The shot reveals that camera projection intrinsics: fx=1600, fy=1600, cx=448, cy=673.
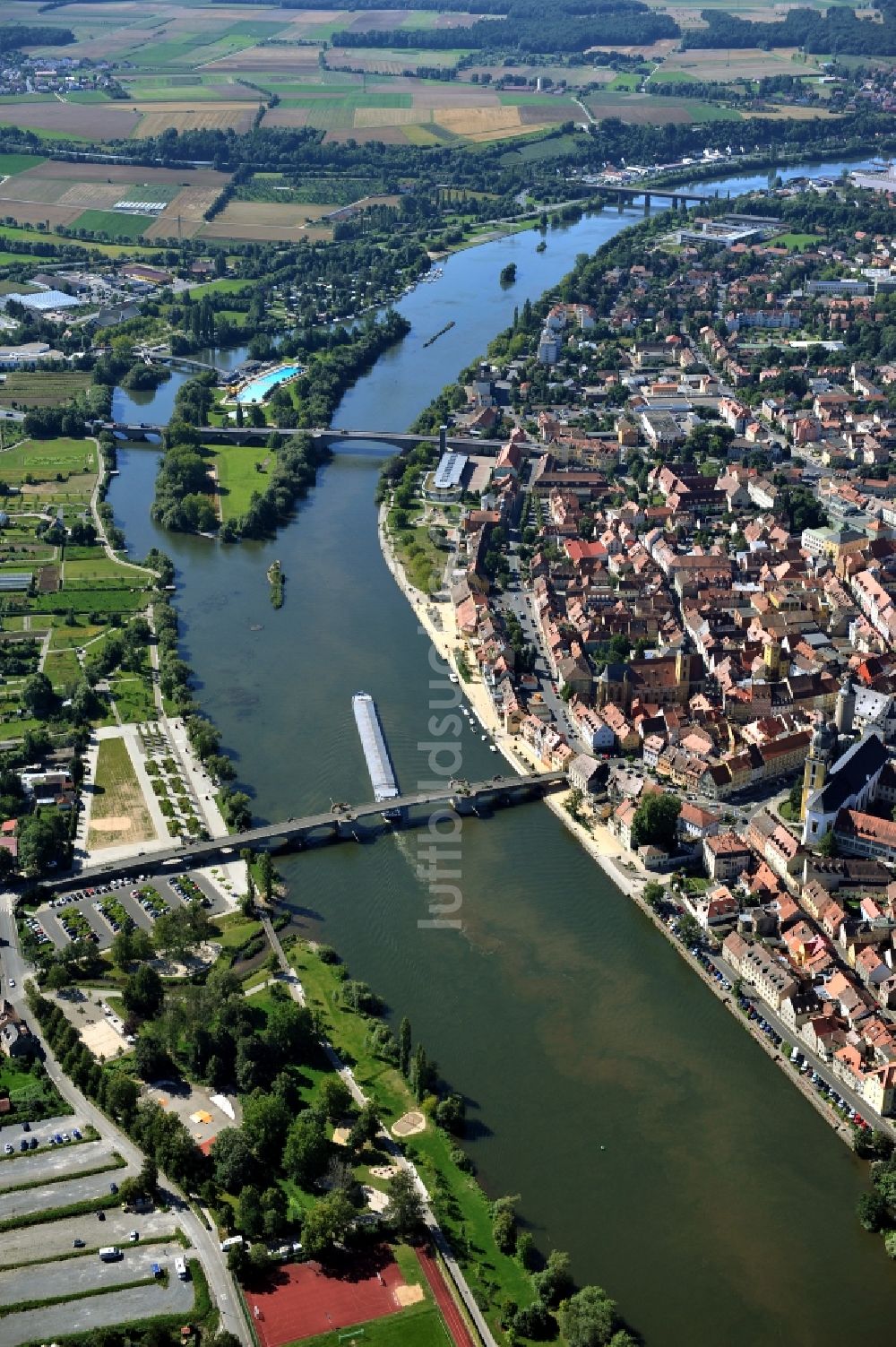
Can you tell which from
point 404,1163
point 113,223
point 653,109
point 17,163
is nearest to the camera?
point 404,1163

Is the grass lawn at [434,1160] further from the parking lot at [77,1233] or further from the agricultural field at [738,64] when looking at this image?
the agricultural field at [738,64]

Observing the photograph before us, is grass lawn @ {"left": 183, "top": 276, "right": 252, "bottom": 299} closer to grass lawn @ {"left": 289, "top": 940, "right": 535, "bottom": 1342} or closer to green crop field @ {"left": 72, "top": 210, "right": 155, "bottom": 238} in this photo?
green crop field @ {"left": 72, "top": 210, "right": 155, "bottom": 238}

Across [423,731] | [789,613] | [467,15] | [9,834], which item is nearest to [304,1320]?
[9,834]

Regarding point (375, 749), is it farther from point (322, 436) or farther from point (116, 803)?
point (322, 436)

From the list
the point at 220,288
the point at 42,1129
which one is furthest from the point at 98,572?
the point at 220,288

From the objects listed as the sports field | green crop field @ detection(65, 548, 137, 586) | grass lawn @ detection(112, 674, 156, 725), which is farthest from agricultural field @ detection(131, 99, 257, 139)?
the sports field

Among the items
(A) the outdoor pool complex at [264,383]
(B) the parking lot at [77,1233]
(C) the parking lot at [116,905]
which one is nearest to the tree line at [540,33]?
(A) the outdoor pool complex at [264,383]
